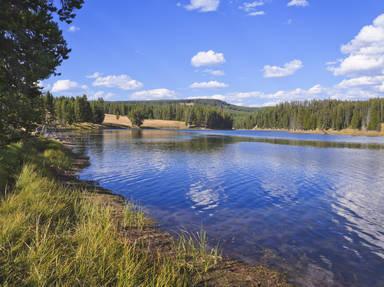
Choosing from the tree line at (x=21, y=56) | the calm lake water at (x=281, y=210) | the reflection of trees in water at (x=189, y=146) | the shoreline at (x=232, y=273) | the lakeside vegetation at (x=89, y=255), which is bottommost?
the reflection of trees in water at (x=189, y=146)

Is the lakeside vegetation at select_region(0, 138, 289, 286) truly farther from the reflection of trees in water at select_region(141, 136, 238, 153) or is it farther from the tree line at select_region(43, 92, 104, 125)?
the tree line at select_region(43, 92, 104, 125)

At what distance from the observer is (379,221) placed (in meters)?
14.9

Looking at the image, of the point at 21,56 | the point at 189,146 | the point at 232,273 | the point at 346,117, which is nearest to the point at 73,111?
the point at 189,146

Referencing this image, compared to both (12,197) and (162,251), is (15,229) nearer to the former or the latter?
(12,197)

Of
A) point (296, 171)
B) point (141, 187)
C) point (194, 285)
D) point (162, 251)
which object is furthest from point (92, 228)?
point (296, 171)

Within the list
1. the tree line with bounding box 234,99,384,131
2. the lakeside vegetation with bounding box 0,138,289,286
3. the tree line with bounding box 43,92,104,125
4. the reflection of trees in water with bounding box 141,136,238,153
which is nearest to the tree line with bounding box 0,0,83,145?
the lakeside vegetation with bounding box 0,138,289,286

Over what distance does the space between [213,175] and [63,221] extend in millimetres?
19290

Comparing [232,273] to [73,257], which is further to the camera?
[232,273]

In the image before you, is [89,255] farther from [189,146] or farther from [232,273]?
[189,146]

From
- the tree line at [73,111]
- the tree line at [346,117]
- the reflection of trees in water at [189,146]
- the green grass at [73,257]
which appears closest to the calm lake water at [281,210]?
the green grass at [73,257]

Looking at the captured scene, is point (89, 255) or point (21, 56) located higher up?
point (21, 56)

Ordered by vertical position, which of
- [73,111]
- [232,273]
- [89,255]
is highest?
[73,111]

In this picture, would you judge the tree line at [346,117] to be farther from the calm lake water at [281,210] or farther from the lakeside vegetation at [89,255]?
the lakeside vegetation at [89,255]

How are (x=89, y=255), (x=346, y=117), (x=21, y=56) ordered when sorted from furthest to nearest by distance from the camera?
(x=346, y=117) < (x=21, y=56) < (x=89, y=255)
